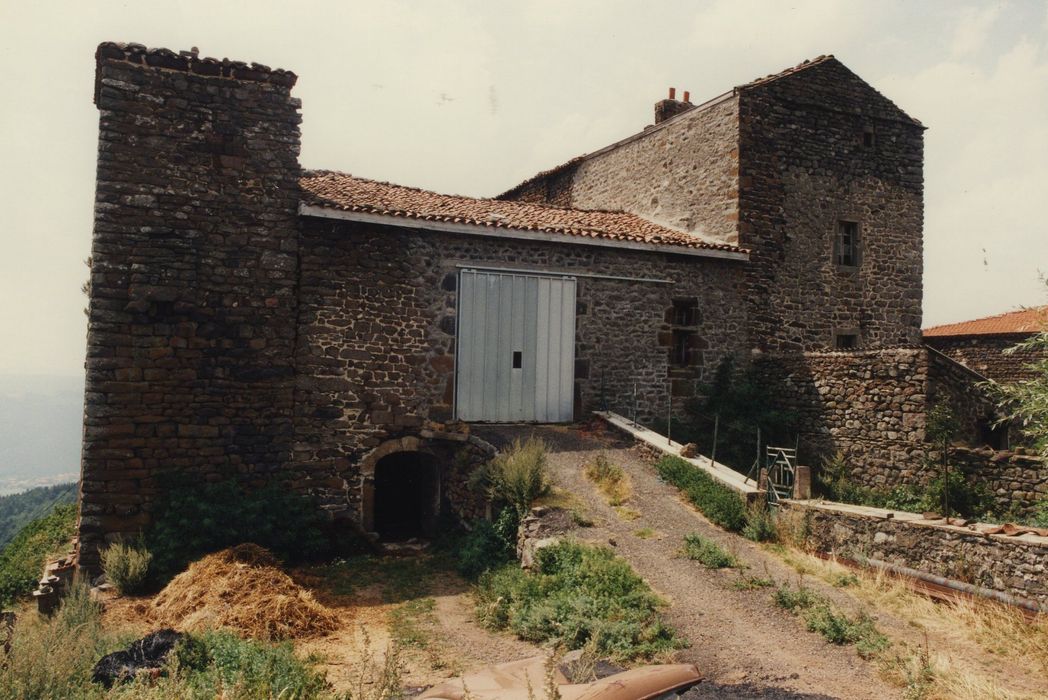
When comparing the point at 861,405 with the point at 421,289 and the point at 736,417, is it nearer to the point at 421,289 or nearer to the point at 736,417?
the point at 736,417

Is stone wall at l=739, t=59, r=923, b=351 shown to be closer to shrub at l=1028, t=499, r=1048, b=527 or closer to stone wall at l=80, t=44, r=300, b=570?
shrub at l=1028, t=499, r=1048, b=527

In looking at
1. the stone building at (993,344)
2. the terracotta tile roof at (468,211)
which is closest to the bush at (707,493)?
the terracotta tile roof at (468,211)

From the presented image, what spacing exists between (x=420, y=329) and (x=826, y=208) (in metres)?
9.91

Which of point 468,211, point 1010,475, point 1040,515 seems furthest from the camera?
point 468,211

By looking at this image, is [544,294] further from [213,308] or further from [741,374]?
[213,308]

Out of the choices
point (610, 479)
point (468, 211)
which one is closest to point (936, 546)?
point (610, 479)

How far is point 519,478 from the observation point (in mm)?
9672

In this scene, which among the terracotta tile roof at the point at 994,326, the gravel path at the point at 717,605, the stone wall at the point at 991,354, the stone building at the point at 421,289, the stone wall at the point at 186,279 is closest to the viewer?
the gravel path at the point at 717,605

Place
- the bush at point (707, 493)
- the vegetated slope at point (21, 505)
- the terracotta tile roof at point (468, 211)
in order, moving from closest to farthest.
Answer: the bush at point (707, 493), the terracotta tile roof at point (468, 211), the vegetated slope at point (21, 505)

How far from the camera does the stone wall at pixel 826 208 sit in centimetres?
1513

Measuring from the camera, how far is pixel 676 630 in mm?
6777

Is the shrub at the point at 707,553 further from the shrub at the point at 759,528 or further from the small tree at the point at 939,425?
the small tree at the point at 939,425

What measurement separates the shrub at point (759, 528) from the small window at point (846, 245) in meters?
8.67

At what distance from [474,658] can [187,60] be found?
948 centimetres
